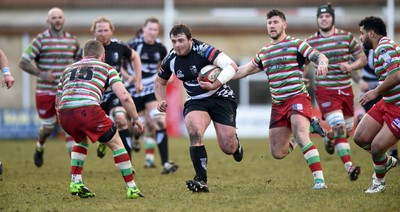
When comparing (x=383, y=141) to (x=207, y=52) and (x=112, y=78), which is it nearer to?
(x=207, y=52)

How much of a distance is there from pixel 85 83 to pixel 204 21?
64.5 feet

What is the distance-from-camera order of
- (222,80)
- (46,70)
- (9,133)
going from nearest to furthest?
(222,80), (46,70), (9,133)

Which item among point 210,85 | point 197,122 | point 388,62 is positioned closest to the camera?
point 388,62

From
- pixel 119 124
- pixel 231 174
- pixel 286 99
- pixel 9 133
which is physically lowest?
pixel 9 133

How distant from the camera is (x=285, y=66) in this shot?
9.88 m

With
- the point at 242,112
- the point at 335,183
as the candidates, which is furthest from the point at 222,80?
the point at 242,112

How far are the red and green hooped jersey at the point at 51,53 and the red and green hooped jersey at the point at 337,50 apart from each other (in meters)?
4.55

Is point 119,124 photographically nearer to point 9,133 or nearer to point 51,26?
point 51,26

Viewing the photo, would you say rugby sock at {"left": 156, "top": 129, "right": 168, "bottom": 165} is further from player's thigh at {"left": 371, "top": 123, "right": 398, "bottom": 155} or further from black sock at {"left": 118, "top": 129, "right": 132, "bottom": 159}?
player's thigh at {"left": 371, "top": 123, "right": 398, "bottom": 155}

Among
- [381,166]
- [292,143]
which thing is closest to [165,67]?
[292,143]

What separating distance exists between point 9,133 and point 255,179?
14.9 meters

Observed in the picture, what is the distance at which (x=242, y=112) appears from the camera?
85.6 feet

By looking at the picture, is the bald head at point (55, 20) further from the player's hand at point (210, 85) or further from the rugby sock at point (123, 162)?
the rugby sock at point (123, 162)

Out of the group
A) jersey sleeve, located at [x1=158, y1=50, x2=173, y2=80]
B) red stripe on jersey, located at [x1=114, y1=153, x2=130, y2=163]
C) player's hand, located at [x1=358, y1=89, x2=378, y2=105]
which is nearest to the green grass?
red stripe on jersey, located at [x1=114, y1=153, x2=130, y2=163]
